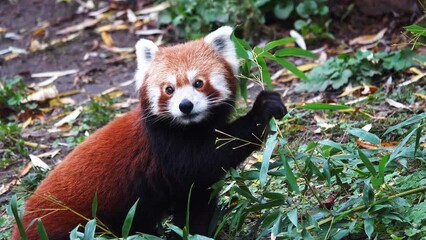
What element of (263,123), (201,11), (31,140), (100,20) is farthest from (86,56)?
(263,123)

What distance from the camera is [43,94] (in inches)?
285

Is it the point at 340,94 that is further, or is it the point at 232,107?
the point at 340,94

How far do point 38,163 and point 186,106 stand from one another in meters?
2.32

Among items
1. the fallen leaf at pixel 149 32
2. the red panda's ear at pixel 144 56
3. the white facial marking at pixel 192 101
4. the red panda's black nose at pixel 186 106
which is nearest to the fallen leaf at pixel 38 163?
the red panda's ear at pixel 144 56

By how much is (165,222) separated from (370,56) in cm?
267

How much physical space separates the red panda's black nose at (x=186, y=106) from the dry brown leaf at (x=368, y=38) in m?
3.75

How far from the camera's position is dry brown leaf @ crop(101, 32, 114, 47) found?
8508 mm

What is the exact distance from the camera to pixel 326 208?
3787mm

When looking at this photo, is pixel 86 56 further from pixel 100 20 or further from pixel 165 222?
pixel 165 222

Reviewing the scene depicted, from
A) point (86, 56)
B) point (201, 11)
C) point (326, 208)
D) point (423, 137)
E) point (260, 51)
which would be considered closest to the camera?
point (326, 208)

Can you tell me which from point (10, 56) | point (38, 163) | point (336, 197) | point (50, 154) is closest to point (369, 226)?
point (336, 197)

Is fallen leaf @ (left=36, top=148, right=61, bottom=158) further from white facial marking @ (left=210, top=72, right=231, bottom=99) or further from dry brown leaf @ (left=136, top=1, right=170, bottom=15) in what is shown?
dry brown leaf @ (left=136, top=1, right=170, bottom=15)

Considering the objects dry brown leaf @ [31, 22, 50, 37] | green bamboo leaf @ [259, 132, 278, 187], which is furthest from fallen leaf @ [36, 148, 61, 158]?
dry brown leaf @ [31, 22, 50, 37]

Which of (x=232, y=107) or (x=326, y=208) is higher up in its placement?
(x=232, y=107)
